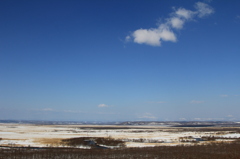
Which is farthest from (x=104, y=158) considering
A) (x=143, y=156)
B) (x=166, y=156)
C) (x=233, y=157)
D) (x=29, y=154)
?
(x=233, y=157)

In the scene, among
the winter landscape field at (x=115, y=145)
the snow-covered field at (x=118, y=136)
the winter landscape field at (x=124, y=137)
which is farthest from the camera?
the snow-covered field at (x=118, y=136)

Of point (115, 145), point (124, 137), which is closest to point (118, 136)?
point (124, 137)

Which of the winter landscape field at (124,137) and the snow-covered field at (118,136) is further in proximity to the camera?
the snow-covered field at (118,136)

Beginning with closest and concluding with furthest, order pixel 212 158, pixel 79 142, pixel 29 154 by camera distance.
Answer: pixel 212 158, pixel 29 154, pixel 79 142

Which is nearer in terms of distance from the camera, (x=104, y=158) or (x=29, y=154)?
(x=104, y=158)

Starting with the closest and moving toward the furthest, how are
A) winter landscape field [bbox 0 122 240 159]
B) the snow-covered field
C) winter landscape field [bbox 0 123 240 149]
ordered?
winter landscape field [bbox 0 122 240 159]
winter landscape field [bbox 0 123 240 149]
the snow-covered field

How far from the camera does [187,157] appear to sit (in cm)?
2134

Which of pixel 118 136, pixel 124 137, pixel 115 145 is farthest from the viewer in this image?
pixel 118 136

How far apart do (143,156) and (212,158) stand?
6123 millimetres

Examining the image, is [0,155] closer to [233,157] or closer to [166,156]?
[166,156]

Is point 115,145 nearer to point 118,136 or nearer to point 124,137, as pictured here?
point 124,137

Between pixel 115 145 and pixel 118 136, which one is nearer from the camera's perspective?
pixel 115 145

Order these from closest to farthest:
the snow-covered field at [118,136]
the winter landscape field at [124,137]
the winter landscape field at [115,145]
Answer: the winter landscape field at [115,145] → the winter landscape field at [124,137] → the snow-covered field at [118,136]

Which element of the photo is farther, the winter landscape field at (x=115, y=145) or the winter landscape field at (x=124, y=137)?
the winter landscape field at (x=124, y=137)
